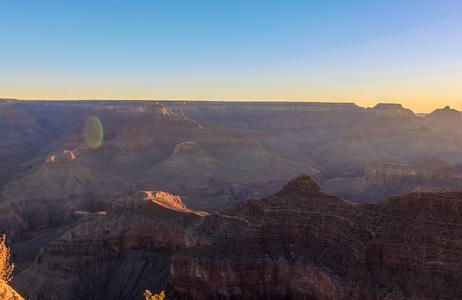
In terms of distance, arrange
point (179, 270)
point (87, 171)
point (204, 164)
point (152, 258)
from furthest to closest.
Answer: point (204, 164) < point (87, 171) < point (152, 258) < point (179, 270)

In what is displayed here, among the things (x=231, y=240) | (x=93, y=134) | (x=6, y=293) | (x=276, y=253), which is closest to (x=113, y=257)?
(x=231, y=240)

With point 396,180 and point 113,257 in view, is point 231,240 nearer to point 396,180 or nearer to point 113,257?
point 113,257

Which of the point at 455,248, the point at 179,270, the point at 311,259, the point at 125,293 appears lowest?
the point at 125,293

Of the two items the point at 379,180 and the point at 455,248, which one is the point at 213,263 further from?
the point at 379,180

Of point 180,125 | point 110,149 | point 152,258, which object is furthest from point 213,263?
A: point 180,125

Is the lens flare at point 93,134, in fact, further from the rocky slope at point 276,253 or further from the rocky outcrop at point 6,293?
the rocky outcrop at point 6,293

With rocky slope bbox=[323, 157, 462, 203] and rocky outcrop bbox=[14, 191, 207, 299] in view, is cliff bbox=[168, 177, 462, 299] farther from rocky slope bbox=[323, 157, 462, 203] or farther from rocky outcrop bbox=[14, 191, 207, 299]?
rocky slope bbox=[323, 157, 462, 203]
